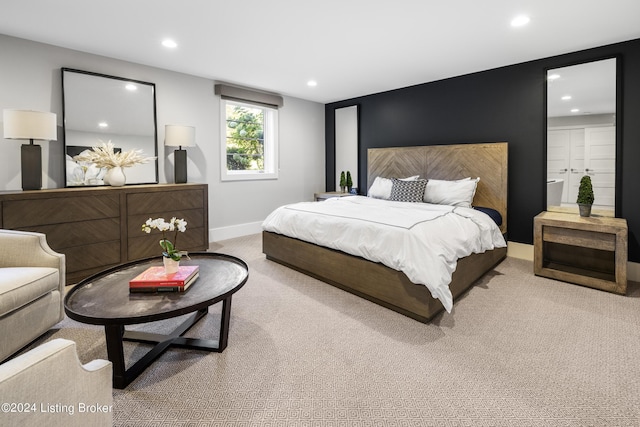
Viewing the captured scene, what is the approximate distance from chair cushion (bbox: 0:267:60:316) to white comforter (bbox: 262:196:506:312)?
2088 mm

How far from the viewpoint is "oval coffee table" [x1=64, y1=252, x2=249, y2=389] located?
162cm

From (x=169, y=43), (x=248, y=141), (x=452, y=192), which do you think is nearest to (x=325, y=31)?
(x=169, y=43)

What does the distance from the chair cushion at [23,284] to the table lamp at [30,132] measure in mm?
1385

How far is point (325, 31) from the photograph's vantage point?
3092 millimetres

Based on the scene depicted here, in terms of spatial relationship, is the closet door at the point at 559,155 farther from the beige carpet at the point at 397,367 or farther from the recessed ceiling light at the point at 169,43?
the recessed ceiling light at the point at 169,43

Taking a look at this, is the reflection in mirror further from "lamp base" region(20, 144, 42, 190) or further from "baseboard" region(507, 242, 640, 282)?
"lamp base" region(20, 144, 42, 190)

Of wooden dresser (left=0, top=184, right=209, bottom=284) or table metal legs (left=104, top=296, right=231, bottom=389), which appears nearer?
table metal legs (left=104, top=296, right=231, bottom=389)

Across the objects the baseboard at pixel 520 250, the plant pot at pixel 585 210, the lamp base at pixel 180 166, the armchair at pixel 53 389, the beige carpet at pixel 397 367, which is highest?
the lamp base at pixel 180 166

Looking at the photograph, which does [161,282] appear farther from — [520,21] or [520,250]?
[520,250]

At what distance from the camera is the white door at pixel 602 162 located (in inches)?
136

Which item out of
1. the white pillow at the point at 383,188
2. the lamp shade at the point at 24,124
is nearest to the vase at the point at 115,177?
the lamp shade at the point at 24,124

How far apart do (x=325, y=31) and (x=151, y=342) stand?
9.78 feet

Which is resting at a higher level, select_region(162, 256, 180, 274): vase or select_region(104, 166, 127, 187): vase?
select_region(104, 166, 127, 187): vase

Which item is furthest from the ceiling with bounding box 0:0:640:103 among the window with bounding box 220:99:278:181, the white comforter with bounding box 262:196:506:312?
the white comforter with bounding box 262:196:506:312
